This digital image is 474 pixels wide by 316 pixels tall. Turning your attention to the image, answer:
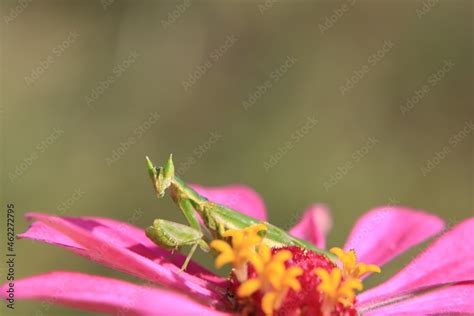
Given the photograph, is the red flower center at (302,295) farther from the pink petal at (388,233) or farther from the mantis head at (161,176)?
the pink petal at (388,233)

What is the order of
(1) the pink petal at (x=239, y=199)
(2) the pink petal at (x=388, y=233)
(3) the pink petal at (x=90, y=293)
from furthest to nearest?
(1) the pink petal at (x=239, y=199), (2) the pink petal at (x=388, y=233), (3) the pink petal at (x=90, y=293)

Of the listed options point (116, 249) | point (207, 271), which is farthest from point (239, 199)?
point (116, 249)

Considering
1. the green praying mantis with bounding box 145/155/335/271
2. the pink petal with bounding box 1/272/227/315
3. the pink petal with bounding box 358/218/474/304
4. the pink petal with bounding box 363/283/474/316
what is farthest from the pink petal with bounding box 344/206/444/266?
the pink petal with bounding box 1/272/227/315

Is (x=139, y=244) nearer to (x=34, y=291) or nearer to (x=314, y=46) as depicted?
(x=34, y=291)

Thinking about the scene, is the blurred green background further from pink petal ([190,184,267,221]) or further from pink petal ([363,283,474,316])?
pink petal ([363,283,474,316])

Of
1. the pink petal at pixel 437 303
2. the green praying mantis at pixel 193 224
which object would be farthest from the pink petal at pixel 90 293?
the pink petal at pixel 437 303

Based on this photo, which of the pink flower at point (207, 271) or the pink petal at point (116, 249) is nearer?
the pink flower at point (207, 271)

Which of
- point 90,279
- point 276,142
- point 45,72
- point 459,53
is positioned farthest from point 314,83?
point 90,279
